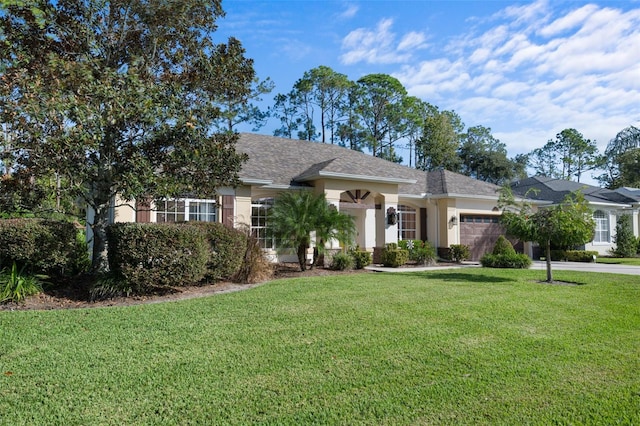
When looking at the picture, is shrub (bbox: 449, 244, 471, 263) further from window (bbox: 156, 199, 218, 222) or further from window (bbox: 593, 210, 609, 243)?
window (bbox: 593, 210, 609, 243)

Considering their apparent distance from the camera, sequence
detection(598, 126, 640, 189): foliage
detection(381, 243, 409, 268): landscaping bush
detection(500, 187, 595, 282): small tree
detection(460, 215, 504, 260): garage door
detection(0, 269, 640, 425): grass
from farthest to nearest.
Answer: detection(598, 126, 640, 189): foliage → detection(460, 215, 504, 260): garage door → detection(381, 243, 409, 268): landscaping bush → detection(500, 187, 595, 282): small tree → detection(0, 269, 640, 425): grass

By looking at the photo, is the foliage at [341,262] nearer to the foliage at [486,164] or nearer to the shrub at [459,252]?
the shrub at [459,252]

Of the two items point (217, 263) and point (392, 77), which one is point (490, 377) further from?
point (392, 77)

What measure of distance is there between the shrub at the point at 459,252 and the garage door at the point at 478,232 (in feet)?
3.81

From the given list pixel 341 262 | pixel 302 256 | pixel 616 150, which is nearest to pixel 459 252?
pixel 341 262

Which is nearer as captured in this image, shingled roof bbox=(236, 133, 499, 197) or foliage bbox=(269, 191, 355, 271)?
foliage bbox=(269, 191, 355, 271)

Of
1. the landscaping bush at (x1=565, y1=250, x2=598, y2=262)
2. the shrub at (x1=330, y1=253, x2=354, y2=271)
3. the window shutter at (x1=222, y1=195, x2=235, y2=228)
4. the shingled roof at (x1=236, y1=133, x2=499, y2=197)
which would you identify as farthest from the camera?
the landscaping bush at (x1=565, y1=250, x2=598, y2=262)

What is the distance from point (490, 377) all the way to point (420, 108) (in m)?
42.4

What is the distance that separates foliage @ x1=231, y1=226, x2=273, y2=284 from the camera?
1155cm

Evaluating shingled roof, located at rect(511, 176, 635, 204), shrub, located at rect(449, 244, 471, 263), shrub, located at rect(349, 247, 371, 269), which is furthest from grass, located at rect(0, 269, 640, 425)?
shingled roof, located at rect(511, 176, 635, 204)

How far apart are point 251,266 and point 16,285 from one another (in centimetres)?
538

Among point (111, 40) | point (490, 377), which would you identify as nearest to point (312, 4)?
point (111, 40)

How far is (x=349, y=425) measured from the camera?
11.5 feet

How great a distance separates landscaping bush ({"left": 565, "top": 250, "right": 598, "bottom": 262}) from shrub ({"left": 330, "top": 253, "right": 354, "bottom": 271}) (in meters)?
14.1
